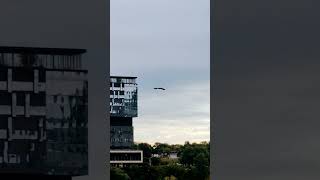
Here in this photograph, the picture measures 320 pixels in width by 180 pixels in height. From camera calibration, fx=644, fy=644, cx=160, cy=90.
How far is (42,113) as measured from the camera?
7081 cm

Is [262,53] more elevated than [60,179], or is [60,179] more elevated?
[262,53]

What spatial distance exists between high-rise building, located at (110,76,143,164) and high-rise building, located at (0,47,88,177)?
73.6 meters

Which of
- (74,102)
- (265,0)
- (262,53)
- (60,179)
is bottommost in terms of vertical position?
(60,179)

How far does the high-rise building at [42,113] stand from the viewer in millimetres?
69312

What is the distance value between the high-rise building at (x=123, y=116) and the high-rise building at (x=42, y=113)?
2899 inches

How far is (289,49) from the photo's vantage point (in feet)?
203

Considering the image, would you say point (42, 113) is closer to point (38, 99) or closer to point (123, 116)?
point (38, 99)

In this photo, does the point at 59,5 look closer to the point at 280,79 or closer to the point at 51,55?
the point at 51,55

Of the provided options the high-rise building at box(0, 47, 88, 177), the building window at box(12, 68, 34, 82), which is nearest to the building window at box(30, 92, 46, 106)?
the high-rise building at box(0, 47, 88, 177)

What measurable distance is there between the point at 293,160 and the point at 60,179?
93.3 feet

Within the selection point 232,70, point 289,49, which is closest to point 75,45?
point 232,70

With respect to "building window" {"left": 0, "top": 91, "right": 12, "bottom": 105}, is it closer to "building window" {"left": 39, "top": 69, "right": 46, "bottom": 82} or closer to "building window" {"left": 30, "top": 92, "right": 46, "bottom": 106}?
"building window" {"left": 30, "top": 92, "right": 46, "bottom": 106}

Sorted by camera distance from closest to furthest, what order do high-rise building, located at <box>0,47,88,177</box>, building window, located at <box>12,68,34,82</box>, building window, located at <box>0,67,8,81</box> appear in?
high-rise building, located at <box>0,47,88,177</box> < building window, located at <box>0,67,8,81</box> < building window, located at <box>12,68,34,82</box>

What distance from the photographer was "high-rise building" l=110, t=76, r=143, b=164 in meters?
150
